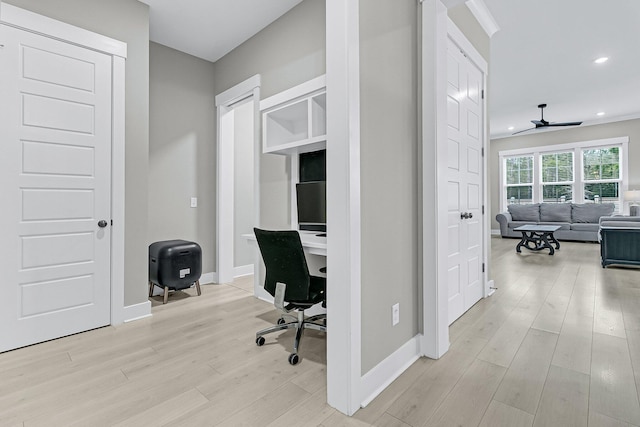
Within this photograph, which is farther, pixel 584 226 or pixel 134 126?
pixel 584 226

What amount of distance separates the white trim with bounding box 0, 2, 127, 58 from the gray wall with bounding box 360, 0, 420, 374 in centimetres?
224

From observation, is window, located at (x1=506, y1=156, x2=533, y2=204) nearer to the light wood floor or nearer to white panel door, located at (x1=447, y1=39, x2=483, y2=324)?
the light wood floor

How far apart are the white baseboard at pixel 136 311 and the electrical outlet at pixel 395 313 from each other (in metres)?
2.27

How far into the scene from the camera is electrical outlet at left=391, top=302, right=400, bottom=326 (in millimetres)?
1787

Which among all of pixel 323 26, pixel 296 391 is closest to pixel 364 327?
pixel 296 391

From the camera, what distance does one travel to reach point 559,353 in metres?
2.01

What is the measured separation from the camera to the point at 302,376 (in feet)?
5.91

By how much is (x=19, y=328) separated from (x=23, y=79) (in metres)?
1.79

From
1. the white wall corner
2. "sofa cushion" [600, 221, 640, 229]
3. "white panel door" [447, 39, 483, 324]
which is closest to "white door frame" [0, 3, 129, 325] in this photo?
"white panel door" [447, 39, 483, 324]

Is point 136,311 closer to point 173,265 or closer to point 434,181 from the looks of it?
point 173,265

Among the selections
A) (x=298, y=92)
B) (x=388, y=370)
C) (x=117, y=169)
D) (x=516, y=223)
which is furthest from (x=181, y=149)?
(x=516, y=223)

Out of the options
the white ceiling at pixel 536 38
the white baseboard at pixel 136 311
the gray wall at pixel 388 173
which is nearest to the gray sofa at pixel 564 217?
the white ceiling at pixel 536 38

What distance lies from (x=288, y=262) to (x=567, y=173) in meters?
9.26

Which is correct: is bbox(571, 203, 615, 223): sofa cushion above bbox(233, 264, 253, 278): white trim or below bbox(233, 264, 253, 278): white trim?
above
